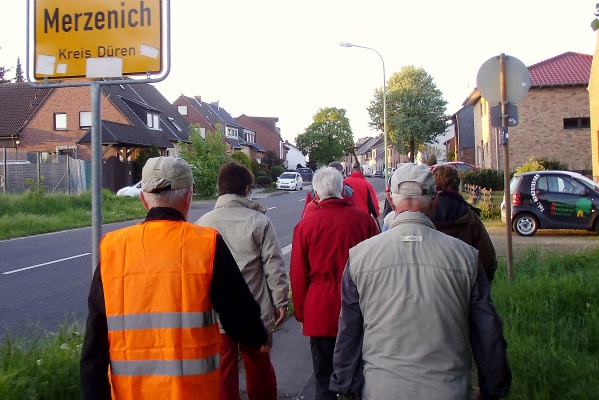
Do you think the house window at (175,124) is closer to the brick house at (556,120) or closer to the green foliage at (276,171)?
the green foliage at (276,171)

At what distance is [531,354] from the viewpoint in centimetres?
497

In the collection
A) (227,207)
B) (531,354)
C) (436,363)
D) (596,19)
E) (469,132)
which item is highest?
(469,132)

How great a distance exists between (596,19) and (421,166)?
4489 mm

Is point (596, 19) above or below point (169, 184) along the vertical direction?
above

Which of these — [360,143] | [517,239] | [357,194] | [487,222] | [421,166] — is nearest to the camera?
[421,166]

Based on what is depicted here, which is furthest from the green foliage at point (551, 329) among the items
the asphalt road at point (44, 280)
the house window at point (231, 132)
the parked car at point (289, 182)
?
the house window at point (231, 132)

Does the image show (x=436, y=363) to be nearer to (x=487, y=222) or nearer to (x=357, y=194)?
(x=357, y=194)

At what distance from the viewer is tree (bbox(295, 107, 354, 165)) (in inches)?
4235

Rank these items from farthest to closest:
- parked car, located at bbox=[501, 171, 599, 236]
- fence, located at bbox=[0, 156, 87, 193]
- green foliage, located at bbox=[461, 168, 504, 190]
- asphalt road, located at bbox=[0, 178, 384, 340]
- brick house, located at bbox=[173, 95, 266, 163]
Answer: brick house, located at bbox=[173, 95, 266, 163]
green foliage, located at bbox=[461, 168, 504, 190]
fence, located at bbox=[0, 156, 87, 193]
parked car, located at bbox=[501, 171, 599, 236]
asphalt road, located at bbox=[0, 178, 384, 340]

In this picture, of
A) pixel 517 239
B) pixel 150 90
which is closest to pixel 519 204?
pixel 517 239

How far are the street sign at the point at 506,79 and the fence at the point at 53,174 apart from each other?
24411 mm

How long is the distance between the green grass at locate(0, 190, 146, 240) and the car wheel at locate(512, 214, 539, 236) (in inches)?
525

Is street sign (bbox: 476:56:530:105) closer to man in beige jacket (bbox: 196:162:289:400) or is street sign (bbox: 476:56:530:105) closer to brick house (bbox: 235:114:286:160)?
man in beige jacket (bbox: 196:162:289:400)

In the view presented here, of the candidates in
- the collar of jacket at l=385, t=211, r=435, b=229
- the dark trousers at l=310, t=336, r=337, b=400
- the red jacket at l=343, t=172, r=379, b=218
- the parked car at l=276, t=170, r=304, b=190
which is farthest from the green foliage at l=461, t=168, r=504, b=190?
the collar of jacket at l=385, t=211, r=435, b=229
